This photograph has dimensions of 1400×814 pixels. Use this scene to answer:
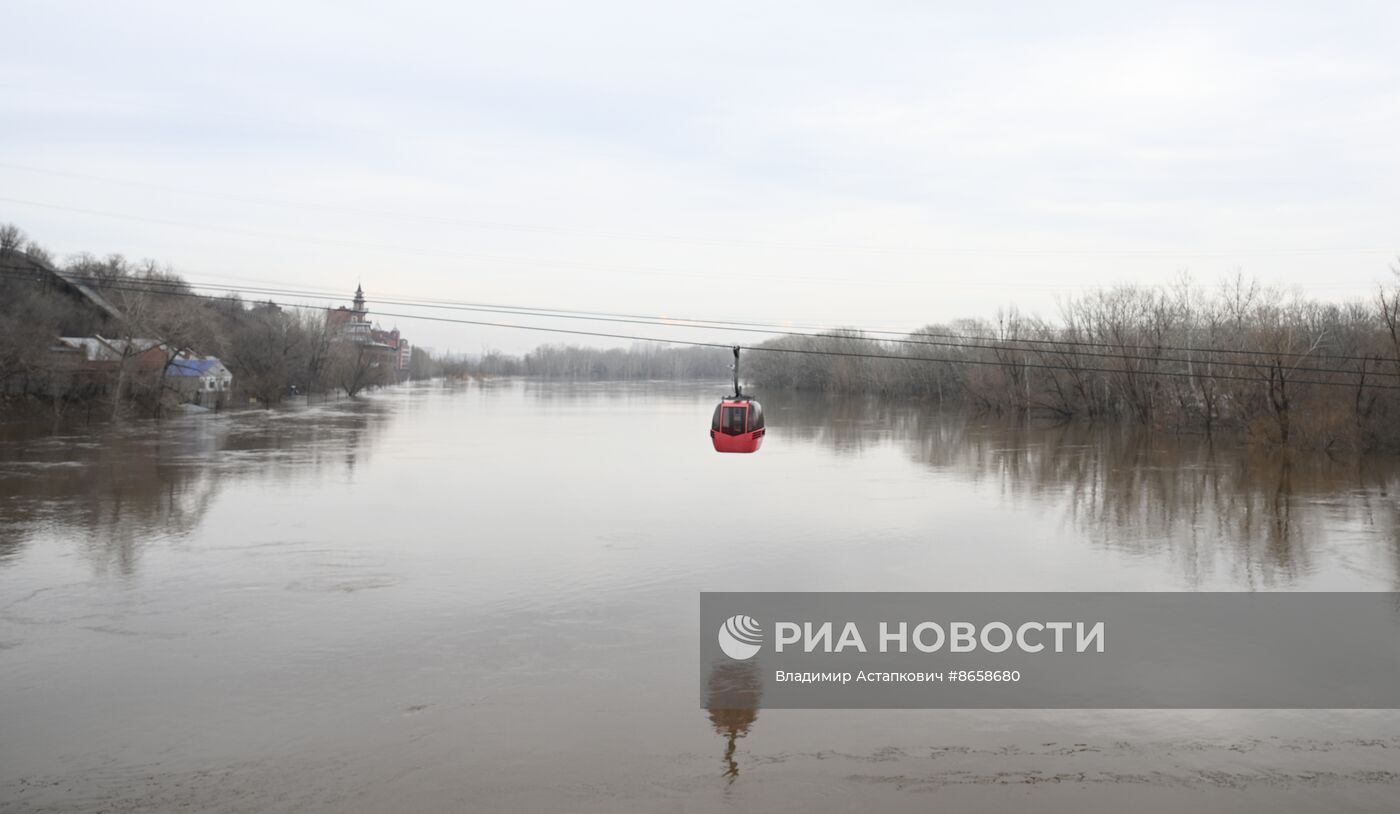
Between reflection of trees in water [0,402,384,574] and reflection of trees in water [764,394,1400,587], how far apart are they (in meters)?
26.7

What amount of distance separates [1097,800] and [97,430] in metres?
58.5

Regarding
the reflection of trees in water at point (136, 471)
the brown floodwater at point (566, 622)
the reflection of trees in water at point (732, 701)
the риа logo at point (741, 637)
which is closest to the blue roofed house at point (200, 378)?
the reflection of trees in water at point (136, 471)

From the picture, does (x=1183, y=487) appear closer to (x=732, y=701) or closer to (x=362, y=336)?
(x=732, y=701)

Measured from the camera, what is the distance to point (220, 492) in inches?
1246

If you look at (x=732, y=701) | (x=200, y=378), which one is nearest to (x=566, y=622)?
(x=732, y=701)

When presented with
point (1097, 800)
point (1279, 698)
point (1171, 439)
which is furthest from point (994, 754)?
point (1171, 439)

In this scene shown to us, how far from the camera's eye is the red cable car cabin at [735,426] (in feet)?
82.3

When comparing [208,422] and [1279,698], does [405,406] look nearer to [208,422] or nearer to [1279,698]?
[208,422]

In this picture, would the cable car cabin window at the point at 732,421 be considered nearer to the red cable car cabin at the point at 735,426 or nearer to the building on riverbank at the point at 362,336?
the red cable car cabin at the point at 735,426

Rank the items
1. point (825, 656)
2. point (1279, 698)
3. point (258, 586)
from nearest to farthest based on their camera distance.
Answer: point (1279, 698)
point (825, 656)
point (258, 586)

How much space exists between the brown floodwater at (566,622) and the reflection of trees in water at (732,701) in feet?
0.23

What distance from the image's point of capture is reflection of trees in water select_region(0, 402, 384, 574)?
24234 mm

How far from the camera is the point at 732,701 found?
13203mm

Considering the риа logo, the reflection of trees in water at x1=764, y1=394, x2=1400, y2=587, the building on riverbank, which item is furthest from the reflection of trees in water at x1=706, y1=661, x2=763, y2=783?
the building on riverbank
